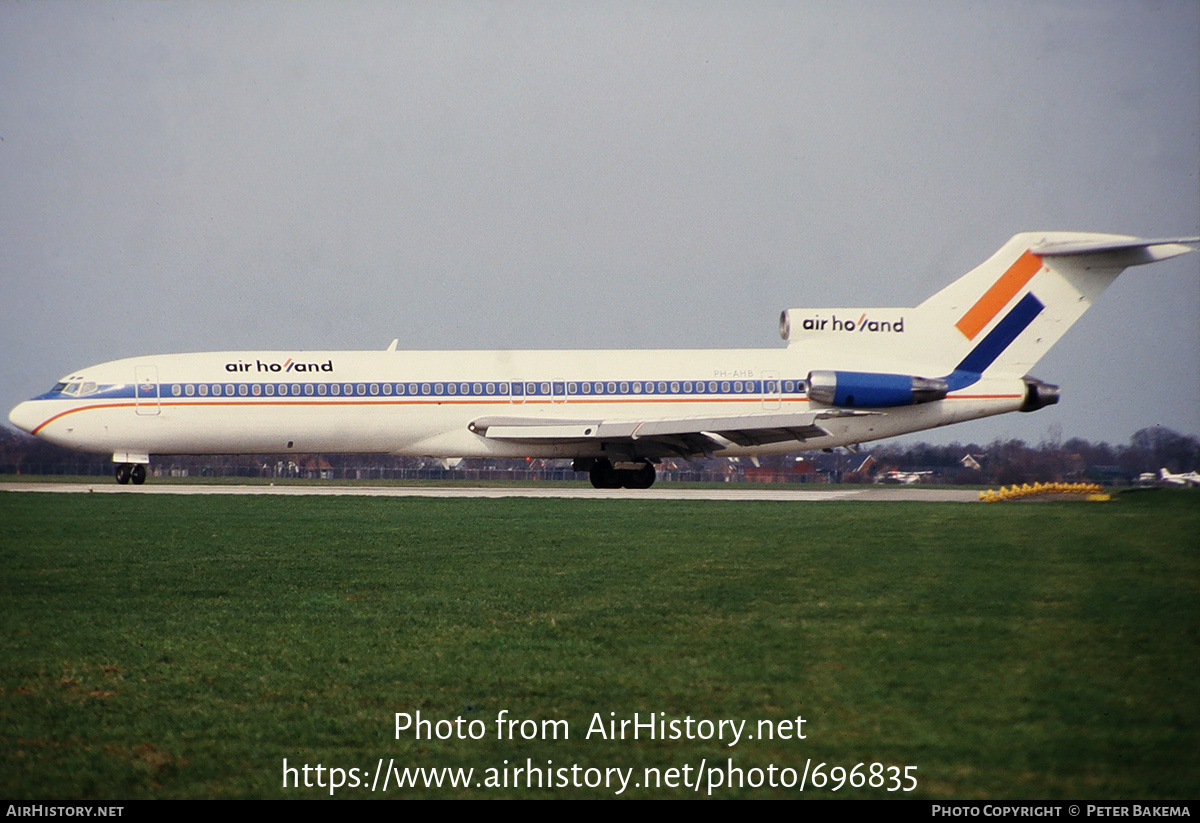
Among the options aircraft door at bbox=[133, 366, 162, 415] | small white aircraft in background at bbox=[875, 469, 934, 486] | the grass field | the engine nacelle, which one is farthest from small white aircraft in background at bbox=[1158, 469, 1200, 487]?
aircraft door at bbox=[133, 366, 162, 415]

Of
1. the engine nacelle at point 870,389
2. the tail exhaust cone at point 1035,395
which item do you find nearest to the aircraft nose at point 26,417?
the engine nacelle at point 870,389

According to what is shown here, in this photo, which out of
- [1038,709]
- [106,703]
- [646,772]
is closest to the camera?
[646,772]

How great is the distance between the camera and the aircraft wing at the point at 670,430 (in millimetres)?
27422

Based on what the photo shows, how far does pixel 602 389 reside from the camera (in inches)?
1150

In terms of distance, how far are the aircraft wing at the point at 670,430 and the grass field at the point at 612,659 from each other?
45.7 ft

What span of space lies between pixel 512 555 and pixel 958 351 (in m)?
19.8

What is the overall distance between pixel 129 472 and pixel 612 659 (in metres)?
26.6

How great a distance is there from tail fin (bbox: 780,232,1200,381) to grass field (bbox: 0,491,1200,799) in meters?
16.1

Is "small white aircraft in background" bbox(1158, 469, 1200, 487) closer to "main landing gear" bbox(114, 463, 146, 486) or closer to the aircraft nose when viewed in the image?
"main landing gear" bbox(114, 463, 146, 486)

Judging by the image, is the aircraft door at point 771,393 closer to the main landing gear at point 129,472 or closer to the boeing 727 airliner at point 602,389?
the boeing 727 airliner at point 602,389
